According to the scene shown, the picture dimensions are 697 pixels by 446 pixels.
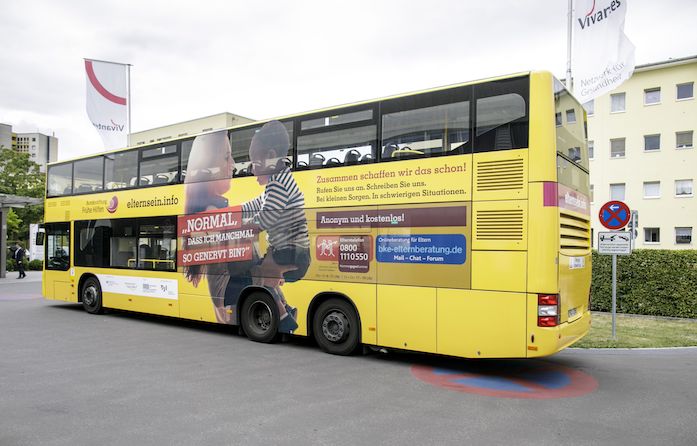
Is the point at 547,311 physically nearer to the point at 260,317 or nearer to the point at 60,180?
the point at 260,317

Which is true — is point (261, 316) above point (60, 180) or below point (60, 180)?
below

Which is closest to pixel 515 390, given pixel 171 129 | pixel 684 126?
pixel 684 126

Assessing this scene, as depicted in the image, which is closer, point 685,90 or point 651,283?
point 651,283

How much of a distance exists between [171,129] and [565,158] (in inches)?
2821

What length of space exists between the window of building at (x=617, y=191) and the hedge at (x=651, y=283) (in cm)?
3080

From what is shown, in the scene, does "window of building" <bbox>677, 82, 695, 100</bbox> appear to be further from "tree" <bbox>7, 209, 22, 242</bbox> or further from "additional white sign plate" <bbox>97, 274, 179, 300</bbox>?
"tree" <bbox>7, 209, 22, 242</bbox>

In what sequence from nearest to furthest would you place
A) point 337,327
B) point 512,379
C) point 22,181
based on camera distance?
point 512,379, point 337,327, point 22,181

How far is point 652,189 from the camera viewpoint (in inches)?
1590

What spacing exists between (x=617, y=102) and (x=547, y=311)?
41339 mm

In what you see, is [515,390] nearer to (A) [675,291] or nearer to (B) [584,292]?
(B) [584,292]

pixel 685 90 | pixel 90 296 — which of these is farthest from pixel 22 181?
pixel 685 90

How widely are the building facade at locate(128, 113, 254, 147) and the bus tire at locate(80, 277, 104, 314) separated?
4944 centimetres

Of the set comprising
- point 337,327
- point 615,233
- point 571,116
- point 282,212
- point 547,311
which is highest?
point 571,116

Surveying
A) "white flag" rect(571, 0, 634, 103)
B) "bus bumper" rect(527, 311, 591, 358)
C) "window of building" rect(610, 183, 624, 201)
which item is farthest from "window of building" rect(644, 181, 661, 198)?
"bus bumper" rect(527, 311, 591, 358)
